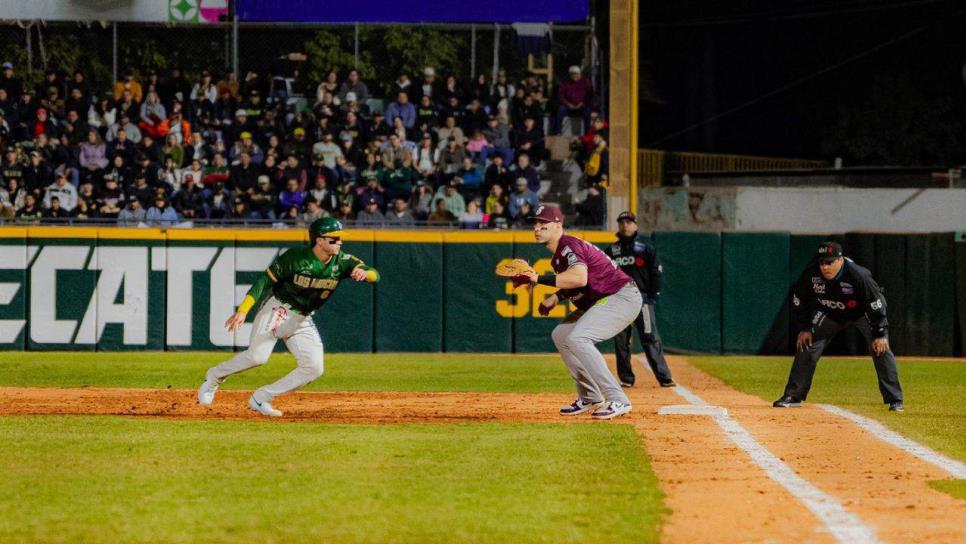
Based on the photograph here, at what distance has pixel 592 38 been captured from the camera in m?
27.2

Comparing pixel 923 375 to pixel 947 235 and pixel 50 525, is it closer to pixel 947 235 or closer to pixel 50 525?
pixel 947 235

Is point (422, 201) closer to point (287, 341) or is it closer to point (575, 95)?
point (575, 95)

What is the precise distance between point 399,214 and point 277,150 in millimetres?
3134

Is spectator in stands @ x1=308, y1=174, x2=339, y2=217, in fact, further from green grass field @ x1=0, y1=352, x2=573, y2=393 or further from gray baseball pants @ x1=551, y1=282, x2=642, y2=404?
gray baseball pants @ x1=551, y1=282, x2=642, y2=404

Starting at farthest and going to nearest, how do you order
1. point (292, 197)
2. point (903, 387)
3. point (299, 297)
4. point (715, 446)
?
1. point (292, 197)
2. point (903, 387)
3. point (299, 297)
4. point (715, 446)

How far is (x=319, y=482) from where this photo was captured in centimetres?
849

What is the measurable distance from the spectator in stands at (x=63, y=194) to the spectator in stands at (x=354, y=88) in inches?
221

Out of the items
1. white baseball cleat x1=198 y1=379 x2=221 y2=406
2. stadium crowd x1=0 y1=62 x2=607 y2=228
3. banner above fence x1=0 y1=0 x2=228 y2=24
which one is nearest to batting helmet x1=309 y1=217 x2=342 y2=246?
white baseball cleat x1=198 y1=379 x2=221 y2=406

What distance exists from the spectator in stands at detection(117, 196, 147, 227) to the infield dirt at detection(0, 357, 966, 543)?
7.05m

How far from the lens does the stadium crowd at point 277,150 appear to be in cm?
2386

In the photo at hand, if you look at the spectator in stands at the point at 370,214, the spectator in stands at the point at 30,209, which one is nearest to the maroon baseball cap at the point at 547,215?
the spectator in stands at the point at 370,214

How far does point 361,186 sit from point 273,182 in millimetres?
1587

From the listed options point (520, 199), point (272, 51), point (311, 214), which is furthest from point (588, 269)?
point (272, 51)

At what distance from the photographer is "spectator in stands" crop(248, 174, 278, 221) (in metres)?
23.9
